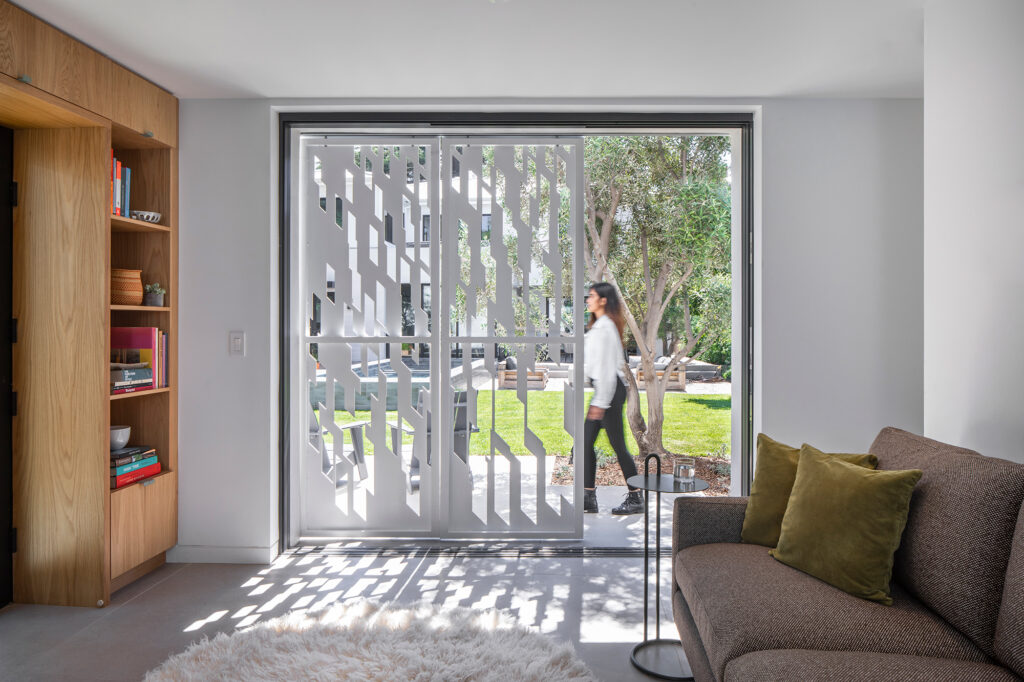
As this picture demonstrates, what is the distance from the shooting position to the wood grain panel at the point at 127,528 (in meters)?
2.94

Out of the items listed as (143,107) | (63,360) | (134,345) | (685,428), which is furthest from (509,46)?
(685,428)

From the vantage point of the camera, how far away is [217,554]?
11.2ft

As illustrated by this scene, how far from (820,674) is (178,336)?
3.36m

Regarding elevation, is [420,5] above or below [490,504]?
above

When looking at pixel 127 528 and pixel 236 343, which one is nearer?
pixel 127 528

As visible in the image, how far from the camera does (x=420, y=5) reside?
8.00 feet

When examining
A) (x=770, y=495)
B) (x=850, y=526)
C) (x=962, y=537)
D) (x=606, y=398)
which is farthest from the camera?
(x=606, y=398)

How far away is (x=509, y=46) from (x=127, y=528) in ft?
9.65

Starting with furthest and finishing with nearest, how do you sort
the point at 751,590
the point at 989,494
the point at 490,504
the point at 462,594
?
the point at 490,504 < the point at 462,594 < the point at 751,590 < the point at 989,494

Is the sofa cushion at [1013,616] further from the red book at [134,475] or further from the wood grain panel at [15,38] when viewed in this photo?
the wood grain panel at [15,38]

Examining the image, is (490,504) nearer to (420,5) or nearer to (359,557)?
(359,557)

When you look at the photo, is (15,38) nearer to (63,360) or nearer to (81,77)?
(81,77)

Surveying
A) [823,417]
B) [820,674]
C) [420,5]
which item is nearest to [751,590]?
[820,674]

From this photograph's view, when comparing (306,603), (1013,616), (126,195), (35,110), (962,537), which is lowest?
(306,603)
